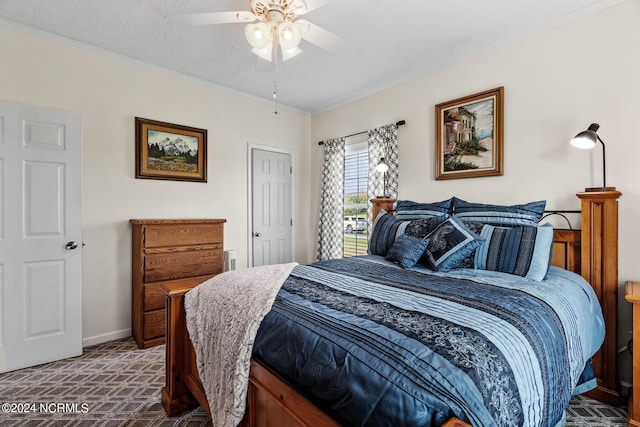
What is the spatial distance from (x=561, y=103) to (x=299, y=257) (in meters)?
3.44

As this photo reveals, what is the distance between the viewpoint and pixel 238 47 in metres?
2.80

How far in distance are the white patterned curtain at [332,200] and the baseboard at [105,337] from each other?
94.1 inches

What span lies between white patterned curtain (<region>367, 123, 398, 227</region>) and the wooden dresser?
1.90 m

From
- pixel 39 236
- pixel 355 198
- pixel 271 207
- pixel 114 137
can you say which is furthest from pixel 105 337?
pixel 355 198

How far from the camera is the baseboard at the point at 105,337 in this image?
9.29 ft

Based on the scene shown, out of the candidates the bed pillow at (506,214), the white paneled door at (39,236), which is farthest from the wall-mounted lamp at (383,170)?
the white paneled door at (39,236)

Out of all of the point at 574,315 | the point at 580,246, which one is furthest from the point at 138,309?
the point at 580,246

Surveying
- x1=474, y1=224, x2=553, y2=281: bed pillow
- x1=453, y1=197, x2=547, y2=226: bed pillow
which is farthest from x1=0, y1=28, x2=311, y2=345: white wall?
x1=474, y1=224, x2=553, y2=281: bed pillow

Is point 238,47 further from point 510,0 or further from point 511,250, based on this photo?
point 511,250

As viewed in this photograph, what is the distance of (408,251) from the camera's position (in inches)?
87.8

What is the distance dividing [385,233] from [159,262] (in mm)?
2126

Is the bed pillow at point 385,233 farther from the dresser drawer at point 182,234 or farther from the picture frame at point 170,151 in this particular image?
the picture frame at point 170,151

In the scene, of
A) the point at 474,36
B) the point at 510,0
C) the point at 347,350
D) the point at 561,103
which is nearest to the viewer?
the point at 347,350

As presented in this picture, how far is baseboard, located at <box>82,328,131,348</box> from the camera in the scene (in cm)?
283
